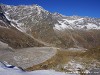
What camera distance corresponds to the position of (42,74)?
95.3 feet

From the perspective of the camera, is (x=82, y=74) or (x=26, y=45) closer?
(x=82, y=74)

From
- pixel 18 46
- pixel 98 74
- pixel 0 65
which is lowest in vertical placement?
pixel 98 74

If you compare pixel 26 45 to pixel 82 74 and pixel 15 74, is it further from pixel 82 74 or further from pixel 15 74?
pixel 15 74

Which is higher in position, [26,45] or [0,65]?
[26,45]

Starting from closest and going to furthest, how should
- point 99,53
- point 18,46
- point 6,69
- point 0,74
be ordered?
point 0,74 < point 6,69 < point 99,53 < point 18,46

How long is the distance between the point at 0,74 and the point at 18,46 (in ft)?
502

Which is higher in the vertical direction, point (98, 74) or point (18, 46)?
point (18, 46)

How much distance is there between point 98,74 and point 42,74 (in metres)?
13.1

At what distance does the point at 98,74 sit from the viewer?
37531 mm

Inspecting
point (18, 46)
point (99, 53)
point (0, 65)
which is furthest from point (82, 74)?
point (18, 46)

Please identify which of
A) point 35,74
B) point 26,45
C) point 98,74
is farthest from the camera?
point 26,45

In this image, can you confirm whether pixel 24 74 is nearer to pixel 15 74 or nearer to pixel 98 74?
pixel 15 74

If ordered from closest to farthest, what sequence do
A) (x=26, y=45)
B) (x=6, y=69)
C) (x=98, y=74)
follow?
(x=6, y=69), (x=98, y=74), (x=26, y=45)

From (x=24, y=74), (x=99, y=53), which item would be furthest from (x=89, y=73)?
(x=99, y=53)
